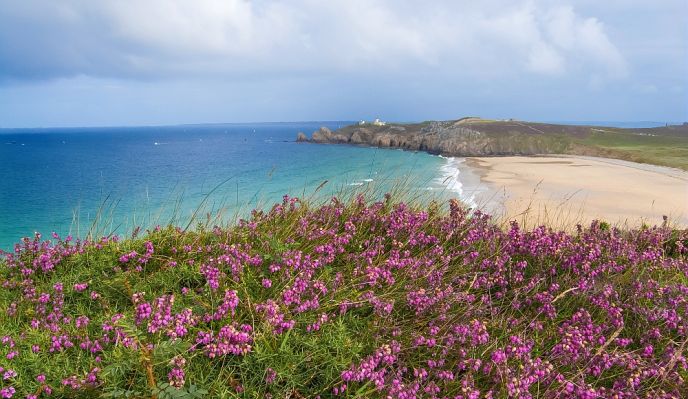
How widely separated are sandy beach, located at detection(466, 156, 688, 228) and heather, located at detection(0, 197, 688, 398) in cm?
1485

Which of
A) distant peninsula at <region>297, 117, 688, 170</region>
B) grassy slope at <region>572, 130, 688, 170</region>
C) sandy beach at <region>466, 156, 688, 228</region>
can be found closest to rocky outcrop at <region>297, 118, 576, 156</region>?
distant peninsula at <region>297, 117, 688, 170</region>

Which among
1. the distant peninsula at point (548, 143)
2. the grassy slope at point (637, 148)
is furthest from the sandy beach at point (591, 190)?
the distant peninsula at point (548, 143)

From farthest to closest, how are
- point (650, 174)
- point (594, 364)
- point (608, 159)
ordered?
point (608, 159), point (650, 174), point (594, 364)

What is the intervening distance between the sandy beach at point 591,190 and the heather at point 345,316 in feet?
48.7

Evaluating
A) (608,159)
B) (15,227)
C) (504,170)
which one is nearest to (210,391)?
(15,227)

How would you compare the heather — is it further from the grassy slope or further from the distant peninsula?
the distant peninsula

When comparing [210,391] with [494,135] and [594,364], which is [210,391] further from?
[494,135]

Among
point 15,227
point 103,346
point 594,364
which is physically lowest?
point 15,227

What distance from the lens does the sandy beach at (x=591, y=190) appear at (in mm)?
23609

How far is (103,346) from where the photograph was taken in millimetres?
2902

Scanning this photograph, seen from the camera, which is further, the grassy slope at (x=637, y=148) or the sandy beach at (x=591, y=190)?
the grassy slope at (x=637, y=148)

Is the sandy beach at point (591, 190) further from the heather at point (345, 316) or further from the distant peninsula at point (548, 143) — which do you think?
the heather at point (345, 316)

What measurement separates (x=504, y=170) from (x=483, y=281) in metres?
46.0

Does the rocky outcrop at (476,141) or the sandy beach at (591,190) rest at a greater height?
the rocky outcrop at (476,141)
